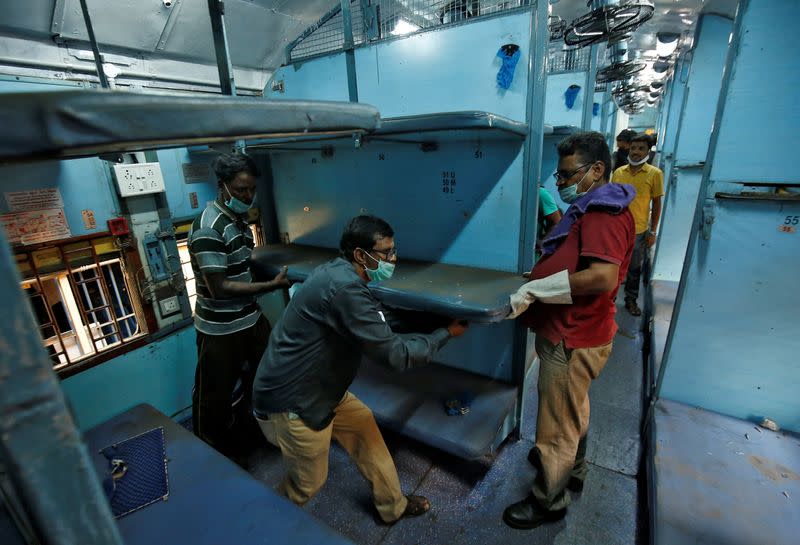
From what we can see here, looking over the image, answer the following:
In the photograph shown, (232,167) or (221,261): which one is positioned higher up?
(232,167)

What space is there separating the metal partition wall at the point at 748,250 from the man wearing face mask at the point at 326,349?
4.88 feet

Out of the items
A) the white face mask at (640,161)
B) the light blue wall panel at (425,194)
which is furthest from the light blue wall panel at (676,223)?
the light blue wall panel at (425,194)

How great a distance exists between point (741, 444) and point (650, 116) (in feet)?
71.1

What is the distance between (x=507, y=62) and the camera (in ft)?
6.60

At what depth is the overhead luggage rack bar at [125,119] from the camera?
46cm

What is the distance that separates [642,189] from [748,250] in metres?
2.06

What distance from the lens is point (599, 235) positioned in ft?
5.26

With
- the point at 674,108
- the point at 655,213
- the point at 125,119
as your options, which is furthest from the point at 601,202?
the point at 674,108

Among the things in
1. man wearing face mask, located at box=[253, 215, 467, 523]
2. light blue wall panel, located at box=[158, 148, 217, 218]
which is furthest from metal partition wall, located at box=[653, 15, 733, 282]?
light blue wall panel, located at box=[158, 148, 217, 218]

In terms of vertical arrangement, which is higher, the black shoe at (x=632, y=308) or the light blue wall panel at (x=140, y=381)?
the light blue wall panel at (x=140, y=381)

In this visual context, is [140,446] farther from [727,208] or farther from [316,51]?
[727,208]

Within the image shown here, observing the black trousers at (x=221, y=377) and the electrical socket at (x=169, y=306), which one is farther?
the electrical socket at (x=169, y=306)

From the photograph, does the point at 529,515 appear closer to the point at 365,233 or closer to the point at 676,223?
the point at 365,233

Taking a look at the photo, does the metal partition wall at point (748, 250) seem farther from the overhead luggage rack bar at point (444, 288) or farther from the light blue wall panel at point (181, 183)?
the light blue wall panel at point (181, 183)
